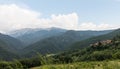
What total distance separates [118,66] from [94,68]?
0.55 m

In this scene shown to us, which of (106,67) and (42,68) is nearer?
(42,68)

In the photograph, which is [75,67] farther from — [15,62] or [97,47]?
[97,47]

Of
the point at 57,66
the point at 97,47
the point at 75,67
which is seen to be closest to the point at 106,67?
the point at 75,67

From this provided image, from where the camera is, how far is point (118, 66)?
5.43 meters

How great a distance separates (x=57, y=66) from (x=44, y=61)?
282 millimetres

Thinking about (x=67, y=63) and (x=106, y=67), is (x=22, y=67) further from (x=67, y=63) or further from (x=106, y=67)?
(x=106, y=67)

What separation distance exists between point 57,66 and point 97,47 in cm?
17405

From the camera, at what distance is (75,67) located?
18.0 ft

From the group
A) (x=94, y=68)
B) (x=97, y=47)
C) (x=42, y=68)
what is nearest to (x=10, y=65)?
(x=42, y=68)

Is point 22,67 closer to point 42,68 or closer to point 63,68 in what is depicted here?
point 42,68

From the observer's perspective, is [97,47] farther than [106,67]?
Yes

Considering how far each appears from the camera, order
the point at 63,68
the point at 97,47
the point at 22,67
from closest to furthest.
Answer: the point at 22,67 → the point at 63,68 → the point at 97,47

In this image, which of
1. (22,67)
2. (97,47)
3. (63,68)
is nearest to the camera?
(22,67)

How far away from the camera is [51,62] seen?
16.8 feet
